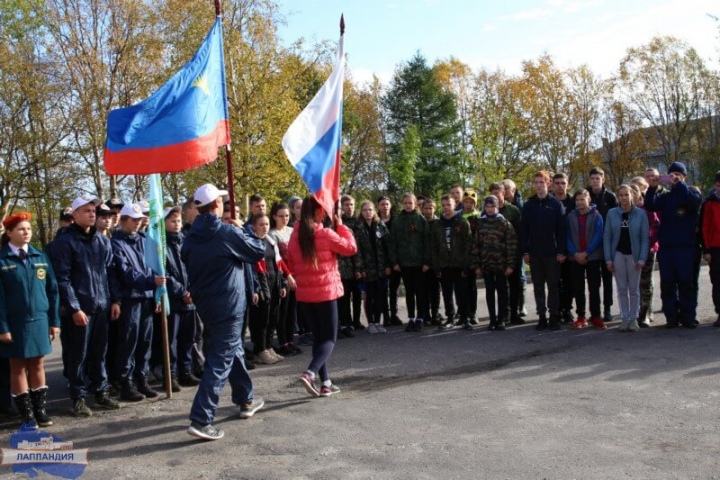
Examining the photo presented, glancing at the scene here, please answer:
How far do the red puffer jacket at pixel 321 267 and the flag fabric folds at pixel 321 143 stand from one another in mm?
364

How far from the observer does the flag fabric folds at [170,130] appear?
6223 millimetres

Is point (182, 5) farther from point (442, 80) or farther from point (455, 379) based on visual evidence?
point (455, 379)

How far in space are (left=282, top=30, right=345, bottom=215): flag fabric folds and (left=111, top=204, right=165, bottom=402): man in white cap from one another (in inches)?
80.5

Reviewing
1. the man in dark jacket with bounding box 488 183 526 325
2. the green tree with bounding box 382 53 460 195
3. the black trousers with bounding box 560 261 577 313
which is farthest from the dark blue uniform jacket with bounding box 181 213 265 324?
the green tree with bounding box 382 53 460 195

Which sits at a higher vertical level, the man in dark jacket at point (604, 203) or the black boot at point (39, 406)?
the man in dark jacket at point (604, 203)

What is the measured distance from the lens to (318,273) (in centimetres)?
654

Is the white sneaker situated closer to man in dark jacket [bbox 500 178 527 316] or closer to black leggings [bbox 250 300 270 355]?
black leggings [bbox 250 300 270 355]

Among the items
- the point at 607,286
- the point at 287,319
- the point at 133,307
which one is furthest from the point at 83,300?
the point at 607,286

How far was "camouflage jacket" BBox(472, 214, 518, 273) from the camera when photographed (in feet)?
32.0

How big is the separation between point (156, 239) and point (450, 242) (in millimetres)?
4905

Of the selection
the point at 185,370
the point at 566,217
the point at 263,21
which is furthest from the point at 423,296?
the point at 263,21

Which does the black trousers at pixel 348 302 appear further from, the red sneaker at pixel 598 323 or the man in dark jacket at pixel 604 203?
the man in dark jacket at pixel 604 203

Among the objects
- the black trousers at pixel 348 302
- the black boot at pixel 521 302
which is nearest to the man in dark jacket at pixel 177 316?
the black trousers at pixel 348 302

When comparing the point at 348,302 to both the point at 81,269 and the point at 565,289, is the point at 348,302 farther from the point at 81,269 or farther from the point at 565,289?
the point at 81,269
